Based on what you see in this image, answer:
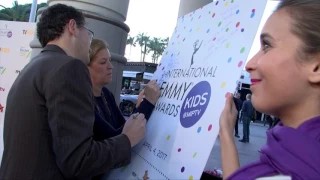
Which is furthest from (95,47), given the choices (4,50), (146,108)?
(4,50)

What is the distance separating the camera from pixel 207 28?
1.63 meters

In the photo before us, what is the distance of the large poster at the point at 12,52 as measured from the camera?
4.45 metres

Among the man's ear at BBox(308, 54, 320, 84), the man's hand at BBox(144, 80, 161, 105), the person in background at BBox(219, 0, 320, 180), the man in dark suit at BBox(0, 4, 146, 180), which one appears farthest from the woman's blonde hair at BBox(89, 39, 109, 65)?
the man's ear at BBox(308, 54, 320, 84)

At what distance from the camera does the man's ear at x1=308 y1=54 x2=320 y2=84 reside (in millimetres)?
866

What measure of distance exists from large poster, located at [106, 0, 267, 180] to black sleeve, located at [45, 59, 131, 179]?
1.12 ft

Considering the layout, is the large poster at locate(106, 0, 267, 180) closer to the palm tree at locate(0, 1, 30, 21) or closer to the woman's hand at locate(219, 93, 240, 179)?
the woman's hand at locate(219, 93, 240, 179)

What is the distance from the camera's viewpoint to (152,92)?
1932 mm

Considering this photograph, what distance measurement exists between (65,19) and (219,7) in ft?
2.89

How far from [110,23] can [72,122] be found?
1.46m

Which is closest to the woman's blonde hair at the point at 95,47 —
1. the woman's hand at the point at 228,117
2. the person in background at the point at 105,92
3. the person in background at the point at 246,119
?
the person in background at the point at 105,92

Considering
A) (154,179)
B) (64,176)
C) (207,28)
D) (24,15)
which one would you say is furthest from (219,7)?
(24,15)

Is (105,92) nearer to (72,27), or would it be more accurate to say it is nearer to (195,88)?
(72,27)

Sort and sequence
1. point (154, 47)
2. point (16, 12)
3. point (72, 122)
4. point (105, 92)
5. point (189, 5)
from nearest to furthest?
1. point (72, 122)
2. point (105, 92)
3. point (189, 5)
4. point (16, 12)
5. point (154, 47)

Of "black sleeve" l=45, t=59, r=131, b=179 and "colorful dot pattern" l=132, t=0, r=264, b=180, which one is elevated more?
"colorful dot pattern" l=132, t=0, r=264, b=180
